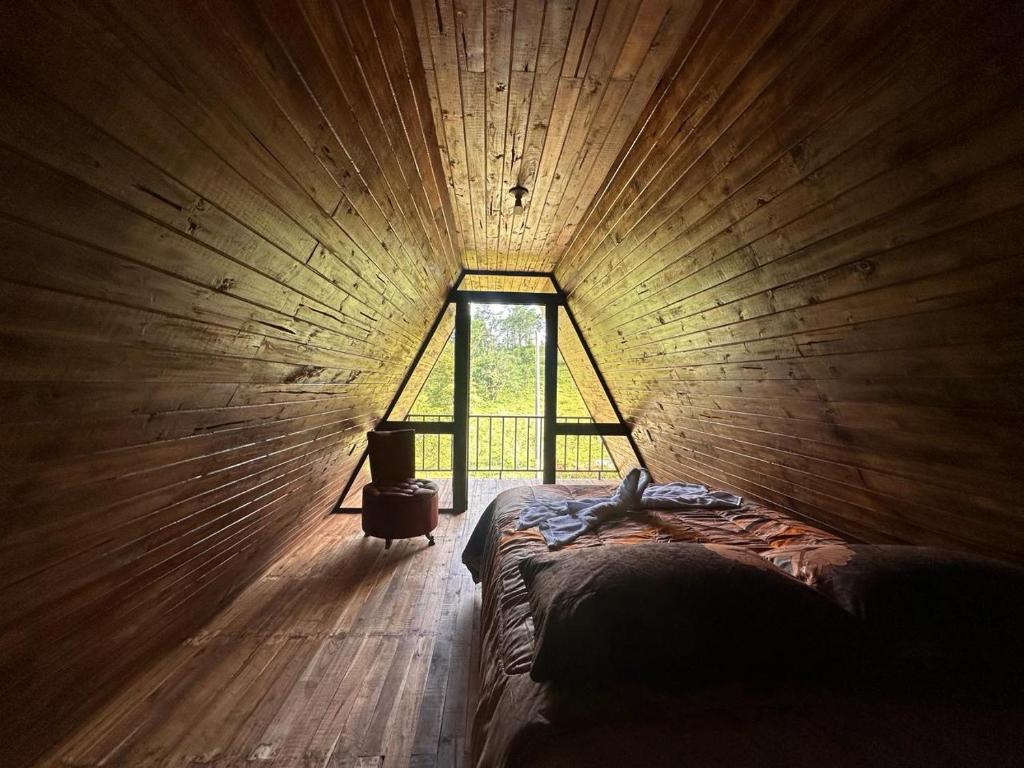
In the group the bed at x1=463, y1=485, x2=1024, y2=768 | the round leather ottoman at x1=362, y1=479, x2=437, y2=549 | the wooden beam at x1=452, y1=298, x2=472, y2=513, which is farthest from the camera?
the wooden beam at x1=452, y1=298, x2=472, y2=513

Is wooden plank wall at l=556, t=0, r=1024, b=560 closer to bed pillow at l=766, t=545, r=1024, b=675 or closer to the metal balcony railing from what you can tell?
bed pillow at l=766, t=545, r=1024, b=675

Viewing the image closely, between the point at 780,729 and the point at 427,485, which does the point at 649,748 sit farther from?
the point at 427,485

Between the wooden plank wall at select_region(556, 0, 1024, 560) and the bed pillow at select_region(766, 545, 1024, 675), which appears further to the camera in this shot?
the bed pillow at select_region(766, 545, 1024, 675)

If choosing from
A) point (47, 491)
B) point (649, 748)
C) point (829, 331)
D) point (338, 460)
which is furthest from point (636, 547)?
point (338, 460)

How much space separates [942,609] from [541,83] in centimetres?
204

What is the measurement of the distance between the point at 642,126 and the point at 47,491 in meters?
2.28

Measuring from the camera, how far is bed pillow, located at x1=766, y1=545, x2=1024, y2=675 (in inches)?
41.6

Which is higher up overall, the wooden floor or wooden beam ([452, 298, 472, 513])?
wooden beam ([452, 298, 472, 513])

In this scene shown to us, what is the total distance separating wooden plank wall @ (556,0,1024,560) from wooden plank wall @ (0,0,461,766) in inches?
40.7

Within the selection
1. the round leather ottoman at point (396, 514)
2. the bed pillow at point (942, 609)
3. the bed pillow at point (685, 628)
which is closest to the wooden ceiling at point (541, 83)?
the bed pillow at point (685, 628)

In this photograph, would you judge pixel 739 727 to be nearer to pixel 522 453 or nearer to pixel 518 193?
pixel 518 193

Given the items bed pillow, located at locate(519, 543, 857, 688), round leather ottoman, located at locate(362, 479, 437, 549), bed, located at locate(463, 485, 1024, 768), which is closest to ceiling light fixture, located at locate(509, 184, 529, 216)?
bed pillow, located at locate(519, 543, 857, 688)

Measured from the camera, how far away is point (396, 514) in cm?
332

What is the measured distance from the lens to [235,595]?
8.50 feet
